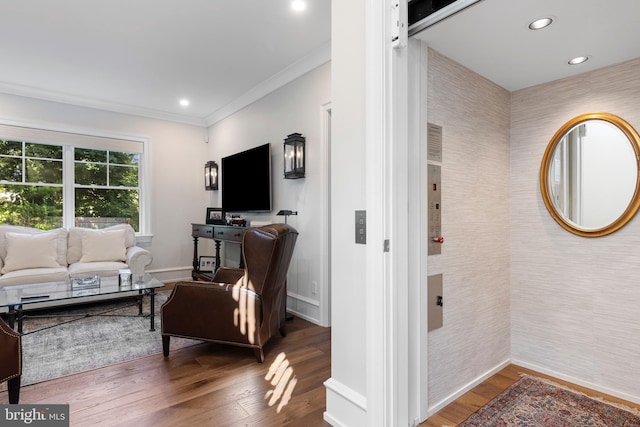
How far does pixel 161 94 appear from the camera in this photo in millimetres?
4531

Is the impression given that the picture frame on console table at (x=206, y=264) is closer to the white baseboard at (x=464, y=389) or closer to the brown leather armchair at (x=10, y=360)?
the brown leather armchair at (x=10, y=360)

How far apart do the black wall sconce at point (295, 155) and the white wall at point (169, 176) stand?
8.73 ft

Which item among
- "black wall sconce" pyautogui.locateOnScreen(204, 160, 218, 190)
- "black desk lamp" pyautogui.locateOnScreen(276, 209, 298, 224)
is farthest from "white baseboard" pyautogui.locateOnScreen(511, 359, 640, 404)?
"black wall sconce" pyautogui.locateOnScreen(204, 160, 218, 190)

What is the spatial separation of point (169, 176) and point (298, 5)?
147 inches

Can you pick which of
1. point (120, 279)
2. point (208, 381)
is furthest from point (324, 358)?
point (120, 279)

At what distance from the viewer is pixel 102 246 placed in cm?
438

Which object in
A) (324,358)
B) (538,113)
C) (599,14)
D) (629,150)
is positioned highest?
(599,14)

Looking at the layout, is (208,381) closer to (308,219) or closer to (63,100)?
(308,219)

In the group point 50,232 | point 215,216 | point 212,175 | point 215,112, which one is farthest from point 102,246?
point 215,112

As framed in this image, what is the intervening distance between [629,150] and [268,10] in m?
2.66

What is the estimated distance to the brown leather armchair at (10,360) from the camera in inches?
70.5

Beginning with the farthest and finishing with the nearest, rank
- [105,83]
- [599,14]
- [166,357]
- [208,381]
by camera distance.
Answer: [105,83]
[166,357]
[208,381]
[599,14]

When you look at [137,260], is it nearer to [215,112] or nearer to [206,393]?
[215,112]

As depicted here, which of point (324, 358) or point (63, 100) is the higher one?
point (63, 100)
